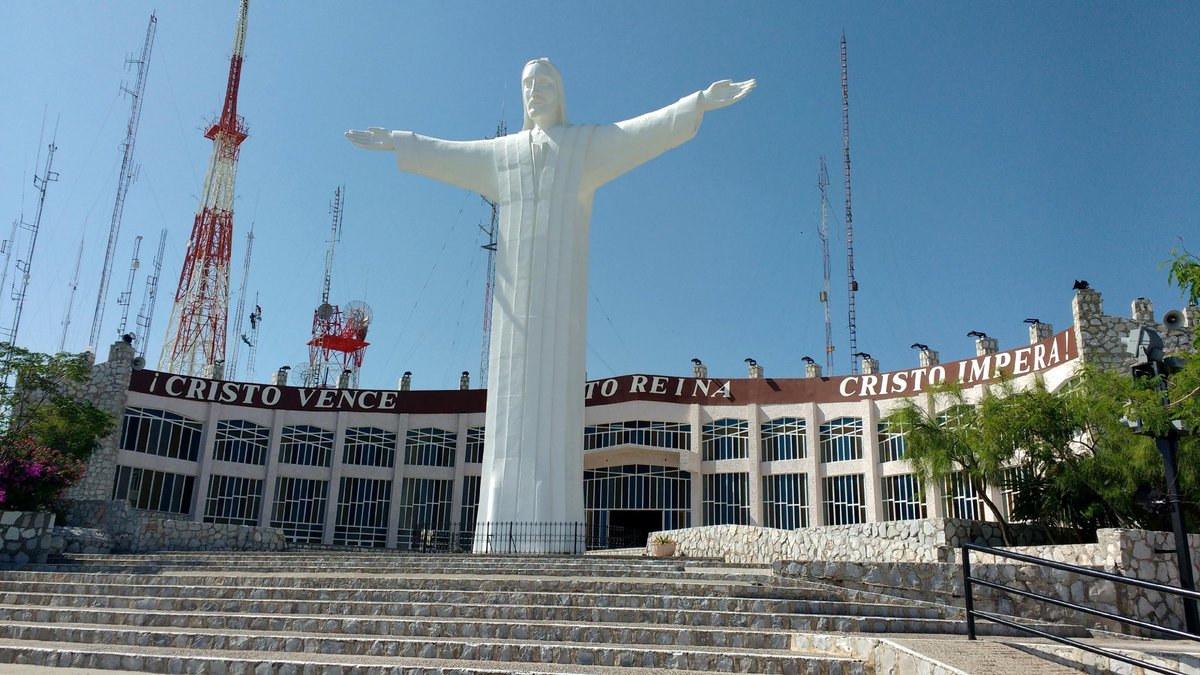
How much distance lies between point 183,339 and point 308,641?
40487 mm

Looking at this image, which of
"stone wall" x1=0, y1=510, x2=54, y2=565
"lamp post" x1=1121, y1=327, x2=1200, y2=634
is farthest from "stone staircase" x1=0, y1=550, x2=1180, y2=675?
"stone wall" x1=0, y1=510, x2=54, y2=565

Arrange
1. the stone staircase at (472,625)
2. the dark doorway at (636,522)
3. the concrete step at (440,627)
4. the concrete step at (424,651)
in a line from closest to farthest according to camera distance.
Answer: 1. the concrete step at (424,651)
2. the stone staircase at (472,625)
3. the concrete step at (440,627)
4. the dark doorway at (636,522)

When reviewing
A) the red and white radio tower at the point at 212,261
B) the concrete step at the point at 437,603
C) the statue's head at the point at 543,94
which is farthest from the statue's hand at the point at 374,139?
the red and white radio tower at the point at 212,261

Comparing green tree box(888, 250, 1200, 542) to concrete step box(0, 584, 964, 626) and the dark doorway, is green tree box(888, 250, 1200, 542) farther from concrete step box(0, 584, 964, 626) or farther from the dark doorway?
the dark doorway

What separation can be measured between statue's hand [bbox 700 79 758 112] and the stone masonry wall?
2365 cm

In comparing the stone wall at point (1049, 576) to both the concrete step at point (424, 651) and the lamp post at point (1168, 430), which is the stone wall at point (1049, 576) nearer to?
the lamp post at point (1168, 430)

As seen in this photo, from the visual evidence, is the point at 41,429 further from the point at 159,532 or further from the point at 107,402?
the point at 107,402

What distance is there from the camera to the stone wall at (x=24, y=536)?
577 inches

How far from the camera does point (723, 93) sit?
17.9 m

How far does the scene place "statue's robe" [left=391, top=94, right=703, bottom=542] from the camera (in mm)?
18391

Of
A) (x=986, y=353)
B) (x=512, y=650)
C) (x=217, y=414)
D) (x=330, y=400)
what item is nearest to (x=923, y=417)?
(x=986, y=353)

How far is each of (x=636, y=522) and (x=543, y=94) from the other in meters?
19.1

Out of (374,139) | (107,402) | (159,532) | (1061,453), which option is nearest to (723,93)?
(374,139)

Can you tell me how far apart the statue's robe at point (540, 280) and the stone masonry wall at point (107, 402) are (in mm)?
17878
